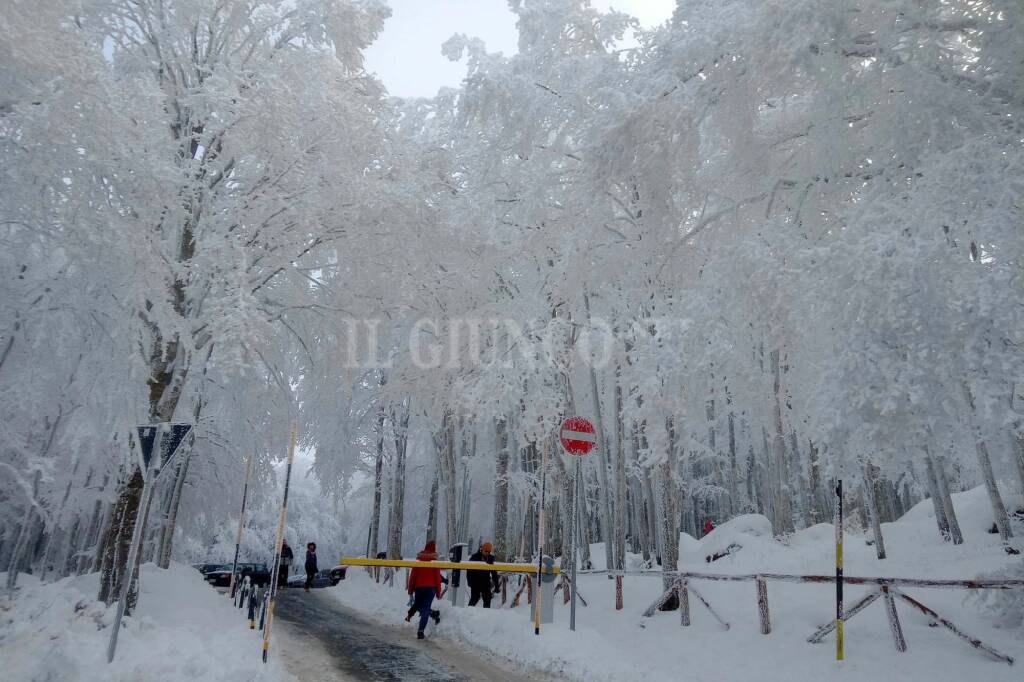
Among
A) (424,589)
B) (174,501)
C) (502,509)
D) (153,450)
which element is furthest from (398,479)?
(153,450)

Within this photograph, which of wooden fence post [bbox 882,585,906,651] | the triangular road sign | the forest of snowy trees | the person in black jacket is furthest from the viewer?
the person in black jacket

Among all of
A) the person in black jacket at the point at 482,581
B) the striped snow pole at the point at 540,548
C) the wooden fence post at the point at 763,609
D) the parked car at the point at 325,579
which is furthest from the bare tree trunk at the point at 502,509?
the parked car at the point at 325,579

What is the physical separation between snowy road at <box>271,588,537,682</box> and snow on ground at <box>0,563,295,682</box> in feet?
1.84

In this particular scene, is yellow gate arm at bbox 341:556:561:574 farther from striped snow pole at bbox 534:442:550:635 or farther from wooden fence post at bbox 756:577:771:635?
wooden fence post at bbox 756:577:771:635

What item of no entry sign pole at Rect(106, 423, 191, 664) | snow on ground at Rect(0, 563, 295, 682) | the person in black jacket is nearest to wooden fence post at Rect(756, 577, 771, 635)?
snow on ground at Rect(0, 563, 295, 682)

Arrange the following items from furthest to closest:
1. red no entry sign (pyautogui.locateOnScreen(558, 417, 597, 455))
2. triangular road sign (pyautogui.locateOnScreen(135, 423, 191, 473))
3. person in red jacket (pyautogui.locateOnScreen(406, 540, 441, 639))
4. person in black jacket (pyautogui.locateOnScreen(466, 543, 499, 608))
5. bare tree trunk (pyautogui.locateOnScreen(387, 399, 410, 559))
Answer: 1. bare tree trunk (pyautogui.locateOnScreen(387, 399, 410, 559))
2. person in black jacket (pyautogui.locateOnScreen(466, 543, 499, 608))
3. person in red jacket (pyautogui.locateOnScreen(406, 540, 441, 639))
4. red no entry sign (pyautogui.locateOnScreen(558, 417, 597, 455))
5. triangular road sign (pyautogui.locateOnScreen(135, 423, 191, 473))

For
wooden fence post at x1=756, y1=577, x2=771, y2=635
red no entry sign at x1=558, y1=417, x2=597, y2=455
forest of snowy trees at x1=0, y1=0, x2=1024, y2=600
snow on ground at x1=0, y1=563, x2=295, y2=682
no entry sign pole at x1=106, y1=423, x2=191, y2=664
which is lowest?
snow on ground at x1=0, y1=563, x2=295, y2=682

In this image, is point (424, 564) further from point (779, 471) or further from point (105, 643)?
point (779, 471)

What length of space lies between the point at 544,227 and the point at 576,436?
5683 mm

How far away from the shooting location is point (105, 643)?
7.30 m

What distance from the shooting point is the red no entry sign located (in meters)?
9.46

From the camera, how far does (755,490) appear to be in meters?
38.7

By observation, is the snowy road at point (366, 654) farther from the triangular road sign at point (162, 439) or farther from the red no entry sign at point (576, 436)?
the red no entry sign at point (576, 436)

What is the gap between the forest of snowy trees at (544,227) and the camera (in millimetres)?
5559
